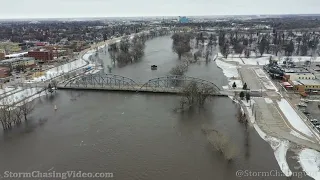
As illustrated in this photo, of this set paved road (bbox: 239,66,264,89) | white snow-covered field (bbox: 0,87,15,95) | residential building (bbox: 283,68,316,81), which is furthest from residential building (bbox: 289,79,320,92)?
white snow-covered field (bbox: 0,87,15,95)

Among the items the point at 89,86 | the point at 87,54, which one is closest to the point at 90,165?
the point at 89,86

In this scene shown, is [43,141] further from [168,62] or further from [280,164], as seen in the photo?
[168,62]

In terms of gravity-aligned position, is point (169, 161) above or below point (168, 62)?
below

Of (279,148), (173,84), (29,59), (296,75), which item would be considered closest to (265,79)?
(296,75)

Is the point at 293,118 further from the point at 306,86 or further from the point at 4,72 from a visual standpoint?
the point at 4,72

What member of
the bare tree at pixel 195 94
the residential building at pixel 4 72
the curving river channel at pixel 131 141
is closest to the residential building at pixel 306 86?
the curving river channel at pixel 131 141

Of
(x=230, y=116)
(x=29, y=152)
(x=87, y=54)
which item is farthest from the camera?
(x=87, y=54)

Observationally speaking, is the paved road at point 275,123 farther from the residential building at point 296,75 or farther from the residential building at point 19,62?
the residential building at point 19,62
